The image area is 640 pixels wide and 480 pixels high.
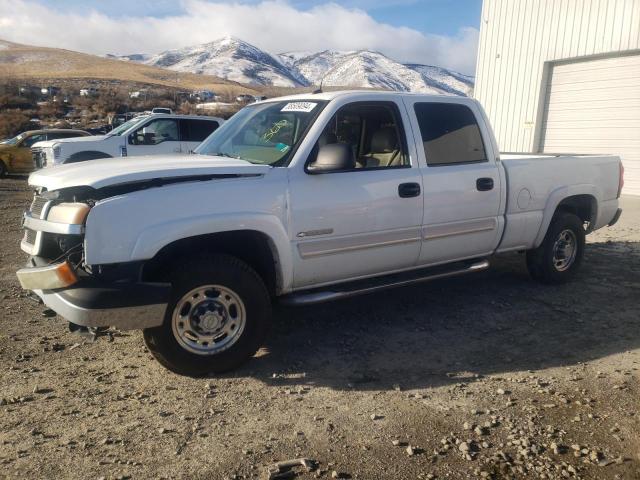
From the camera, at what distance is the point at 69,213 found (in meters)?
3.21

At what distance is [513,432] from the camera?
9.93 ft

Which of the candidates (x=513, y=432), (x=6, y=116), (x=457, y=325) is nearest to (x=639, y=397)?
(x=513, y=432)

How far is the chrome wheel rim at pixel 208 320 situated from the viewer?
3.53 metres

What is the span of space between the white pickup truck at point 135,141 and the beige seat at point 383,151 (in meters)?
8.74

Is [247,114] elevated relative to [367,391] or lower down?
elevated

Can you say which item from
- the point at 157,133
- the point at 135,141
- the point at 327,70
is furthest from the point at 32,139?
the point at 327,70

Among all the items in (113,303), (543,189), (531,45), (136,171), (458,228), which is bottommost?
(113,303)

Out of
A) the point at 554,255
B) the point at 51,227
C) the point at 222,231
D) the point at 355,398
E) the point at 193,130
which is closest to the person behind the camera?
the point at 51,227

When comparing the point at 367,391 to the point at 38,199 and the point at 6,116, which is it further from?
the point at 6,116

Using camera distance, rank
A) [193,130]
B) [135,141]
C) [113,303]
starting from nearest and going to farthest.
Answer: [113,303] < [135,141] < [193,130]

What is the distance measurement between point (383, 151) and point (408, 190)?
495 millimetres

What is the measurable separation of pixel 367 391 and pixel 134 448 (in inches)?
57.5

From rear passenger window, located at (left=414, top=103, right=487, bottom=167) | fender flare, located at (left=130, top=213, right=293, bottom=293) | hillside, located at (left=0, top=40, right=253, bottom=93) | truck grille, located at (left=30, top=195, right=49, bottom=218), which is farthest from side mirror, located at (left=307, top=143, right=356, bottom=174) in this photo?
hillside, located at (left=0, top=40, right=253, bottom=93)

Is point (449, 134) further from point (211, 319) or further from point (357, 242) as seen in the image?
point (211, 319)
